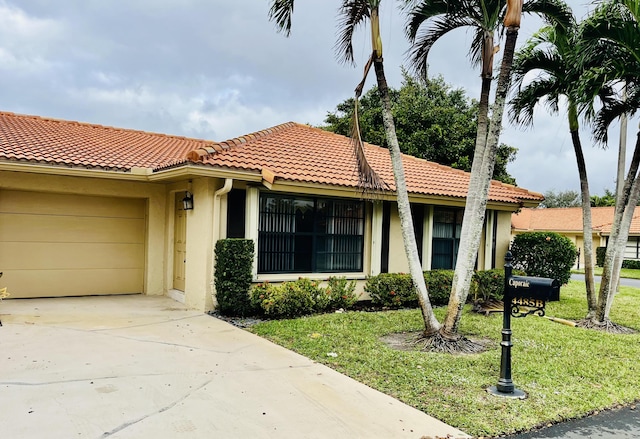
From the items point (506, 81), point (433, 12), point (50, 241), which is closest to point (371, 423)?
point (506, 81)

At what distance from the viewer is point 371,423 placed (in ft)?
13.5

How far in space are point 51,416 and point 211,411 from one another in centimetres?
136

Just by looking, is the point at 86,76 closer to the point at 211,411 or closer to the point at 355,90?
the point at 355,90

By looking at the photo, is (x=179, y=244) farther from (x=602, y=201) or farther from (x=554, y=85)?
(x=602, y=201)

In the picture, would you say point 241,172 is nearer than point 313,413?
No

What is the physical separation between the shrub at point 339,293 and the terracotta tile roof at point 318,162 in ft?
6.94

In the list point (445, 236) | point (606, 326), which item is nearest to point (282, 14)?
point (445, 236)

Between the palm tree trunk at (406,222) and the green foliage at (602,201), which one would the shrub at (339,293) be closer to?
the palm tree trunk at (406,222)

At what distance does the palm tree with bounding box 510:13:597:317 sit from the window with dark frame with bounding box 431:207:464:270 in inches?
126

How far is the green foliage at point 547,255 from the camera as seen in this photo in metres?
13.1

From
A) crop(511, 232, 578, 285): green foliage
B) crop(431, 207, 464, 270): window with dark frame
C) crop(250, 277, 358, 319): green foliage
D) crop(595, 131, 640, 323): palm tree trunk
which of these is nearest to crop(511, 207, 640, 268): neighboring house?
crop(511, 232, 578, 285): green foliage

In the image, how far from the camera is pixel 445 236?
12.3m

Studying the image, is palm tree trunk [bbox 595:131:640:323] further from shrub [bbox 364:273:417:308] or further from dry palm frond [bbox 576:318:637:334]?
shrub [bbox 364:273:417:308]

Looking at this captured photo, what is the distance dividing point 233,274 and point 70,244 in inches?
173
